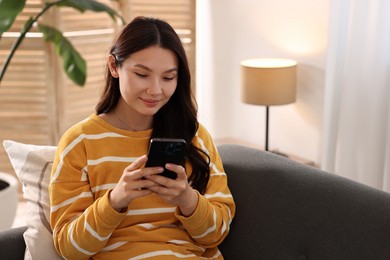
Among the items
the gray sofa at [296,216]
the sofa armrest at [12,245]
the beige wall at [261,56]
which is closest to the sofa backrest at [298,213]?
the gray sofa at [296,216]

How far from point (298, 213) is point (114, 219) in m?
0.49

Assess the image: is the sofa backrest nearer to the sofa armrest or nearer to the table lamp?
the sofa armrest

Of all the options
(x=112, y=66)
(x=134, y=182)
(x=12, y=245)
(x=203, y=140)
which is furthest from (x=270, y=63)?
(x=134, y=182)

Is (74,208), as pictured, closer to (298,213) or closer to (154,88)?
(154,88)

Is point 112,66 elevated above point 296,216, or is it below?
above

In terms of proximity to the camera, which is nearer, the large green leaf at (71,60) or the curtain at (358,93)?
the curtain at (358,93)

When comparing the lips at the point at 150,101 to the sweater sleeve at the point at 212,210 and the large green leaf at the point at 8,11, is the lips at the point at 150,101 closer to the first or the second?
the sweater sleeve at the point at 212,210

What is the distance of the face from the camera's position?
5.34 ft

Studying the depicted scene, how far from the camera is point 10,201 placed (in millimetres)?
3035

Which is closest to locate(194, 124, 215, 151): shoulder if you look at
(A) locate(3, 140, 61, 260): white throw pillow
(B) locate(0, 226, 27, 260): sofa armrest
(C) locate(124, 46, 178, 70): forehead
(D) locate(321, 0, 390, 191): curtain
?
(C) locate(124, 46, 178, 70): forehead

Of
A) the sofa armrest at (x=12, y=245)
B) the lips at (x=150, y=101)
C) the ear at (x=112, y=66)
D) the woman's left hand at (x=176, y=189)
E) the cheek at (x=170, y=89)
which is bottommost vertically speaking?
the sofa armrest at (x=12, y=245)

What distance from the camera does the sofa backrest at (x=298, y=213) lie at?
166 centimetres

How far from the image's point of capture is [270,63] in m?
3.31

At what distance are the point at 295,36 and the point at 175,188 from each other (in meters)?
2.03
